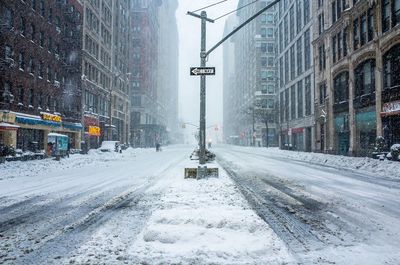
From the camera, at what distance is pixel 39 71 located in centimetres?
3312

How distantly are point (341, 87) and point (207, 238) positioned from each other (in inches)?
1274

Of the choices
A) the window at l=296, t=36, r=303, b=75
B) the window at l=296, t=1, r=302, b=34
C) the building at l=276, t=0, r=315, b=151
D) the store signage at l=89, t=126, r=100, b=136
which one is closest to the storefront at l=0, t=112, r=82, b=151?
the store signage at l=89, t=126, r=100, b=136

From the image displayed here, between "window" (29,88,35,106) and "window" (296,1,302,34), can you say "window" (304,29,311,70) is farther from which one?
"window" (29,88,35,106)

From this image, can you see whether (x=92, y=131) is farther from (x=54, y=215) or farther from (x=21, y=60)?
(x=54, y=215)

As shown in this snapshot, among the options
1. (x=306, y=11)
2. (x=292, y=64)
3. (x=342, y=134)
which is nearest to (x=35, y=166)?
(x=342, y=134)

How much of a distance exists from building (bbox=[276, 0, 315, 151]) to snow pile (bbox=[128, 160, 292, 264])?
38898mm

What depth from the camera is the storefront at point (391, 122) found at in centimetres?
2353

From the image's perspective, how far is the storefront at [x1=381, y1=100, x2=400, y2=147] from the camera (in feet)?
77.2

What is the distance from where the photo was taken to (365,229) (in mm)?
5320

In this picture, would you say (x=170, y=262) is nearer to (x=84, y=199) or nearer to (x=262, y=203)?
(x=262, y=203)

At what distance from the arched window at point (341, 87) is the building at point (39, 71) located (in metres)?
29.0

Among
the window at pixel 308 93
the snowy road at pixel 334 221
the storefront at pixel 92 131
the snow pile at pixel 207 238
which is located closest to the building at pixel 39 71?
the storefront at pixel 92 131

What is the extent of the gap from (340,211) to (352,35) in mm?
28023

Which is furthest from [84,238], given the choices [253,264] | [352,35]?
[352,35]
